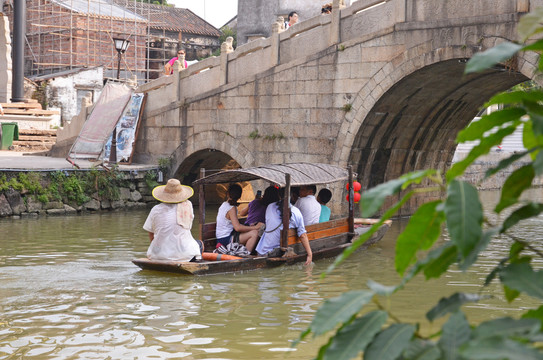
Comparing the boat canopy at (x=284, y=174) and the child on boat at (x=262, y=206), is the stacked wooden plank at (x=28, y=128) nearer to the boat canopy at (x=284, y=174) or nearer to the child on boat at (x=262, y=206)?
the boat canopy at (x=284, y=174)

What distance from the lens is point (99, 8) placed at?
29672mm

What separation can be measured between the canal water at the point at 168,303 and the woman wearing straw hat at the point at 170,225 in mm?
302

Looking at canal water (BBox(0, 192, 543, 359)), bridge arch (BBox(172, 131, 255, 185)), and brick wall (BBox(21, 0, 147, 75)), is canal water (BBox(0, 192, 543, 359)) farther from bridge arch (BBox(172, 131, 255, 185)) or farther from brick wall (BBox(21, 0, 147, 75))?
brick wall (BBox(21, 0, 147, 75))

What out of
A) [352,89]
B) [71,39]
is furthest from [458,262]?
[71,39]

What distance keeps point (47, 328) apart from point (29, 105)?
18.3 metres

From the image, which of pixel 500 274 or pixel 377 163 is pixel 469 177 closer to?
pixel 377 163

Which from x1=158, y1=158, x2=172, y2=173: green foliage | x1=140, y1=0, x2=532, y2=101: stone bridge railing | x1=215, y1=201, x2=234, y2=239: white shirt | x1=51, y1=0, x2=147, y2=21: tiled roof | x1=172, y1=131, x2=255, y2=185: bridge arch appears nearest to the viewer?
x1=215, y1=201, x2=234, y2=239: white shirt

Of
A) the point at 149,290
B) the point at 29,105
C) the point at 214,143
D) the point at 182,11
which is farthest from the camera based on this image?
the point at 182,11

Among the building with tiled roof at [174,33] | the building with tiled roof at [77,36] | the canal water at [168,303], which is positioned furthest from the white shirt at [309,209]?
the building with tiled roof at [174,33]

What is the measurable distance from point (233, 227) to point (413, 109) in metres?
6.00

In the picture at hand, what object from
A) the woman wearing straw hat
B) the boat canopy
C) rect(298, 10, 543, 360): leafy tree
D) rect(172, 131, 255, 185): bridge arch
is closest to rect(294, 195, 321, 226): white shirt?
the boat canopy

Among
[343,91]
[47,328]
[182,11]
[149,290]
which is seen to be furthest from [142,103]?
[182,11]

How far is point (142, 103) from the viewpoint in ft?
59.7

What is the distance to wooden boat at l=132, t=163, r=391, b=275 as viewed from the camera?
9008mm
